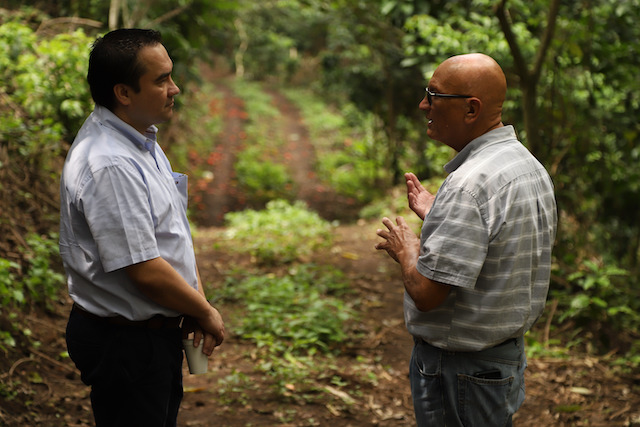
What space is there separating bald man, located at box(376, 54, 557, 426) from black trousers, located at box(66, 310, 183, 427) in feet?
3.07

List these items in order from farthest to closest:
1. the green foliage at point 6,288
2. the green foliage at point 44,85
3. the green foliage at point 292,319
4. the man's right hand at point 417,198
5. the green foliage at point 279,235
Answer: the green foliage at point 279,235, the green foliage at point 44,85, the green foliage at point 292,319, the green foliage at point 6,288, the man's right hand at point 417,198

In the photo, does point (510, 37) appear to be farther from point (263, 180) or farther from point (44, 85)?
point (263, 180)

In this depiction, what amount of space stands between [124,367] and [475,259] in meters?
1.29

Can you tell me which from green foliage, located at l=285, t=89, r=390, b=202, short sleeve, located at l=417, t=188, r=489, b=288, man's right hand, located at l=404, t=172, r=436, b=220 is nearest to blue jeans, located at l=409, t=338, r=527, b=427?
short sleeve, located at l=417, t=188, r=489, b=288

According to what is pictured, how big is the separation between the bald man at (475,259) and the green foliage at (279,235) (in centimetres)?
487

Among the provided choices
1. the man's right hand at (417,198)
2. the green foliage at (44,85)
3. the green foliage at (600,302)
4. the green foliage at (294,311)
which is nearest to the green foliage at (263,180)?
the green foliage at (294,311)

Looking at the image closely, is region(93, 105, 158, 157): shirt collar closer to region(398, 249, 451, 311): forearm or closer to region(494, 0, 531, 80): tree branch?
region(398, 249, 451, 311): forearm

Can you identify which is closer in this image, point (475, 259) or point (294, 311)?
point (475, 259)

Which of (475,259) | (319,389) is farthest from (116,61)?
(319,389)

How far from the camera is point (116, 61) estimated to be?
2.09 meters

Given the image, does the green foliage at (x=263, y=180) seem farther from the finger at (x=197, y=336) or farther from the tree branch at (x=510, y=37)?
the finger at (x=197, y=336)

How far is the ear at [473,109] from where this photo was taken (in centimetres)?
208

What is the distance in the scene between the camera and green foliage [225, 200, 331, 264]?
708cm

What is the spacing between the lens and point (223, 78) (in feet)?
89.4
